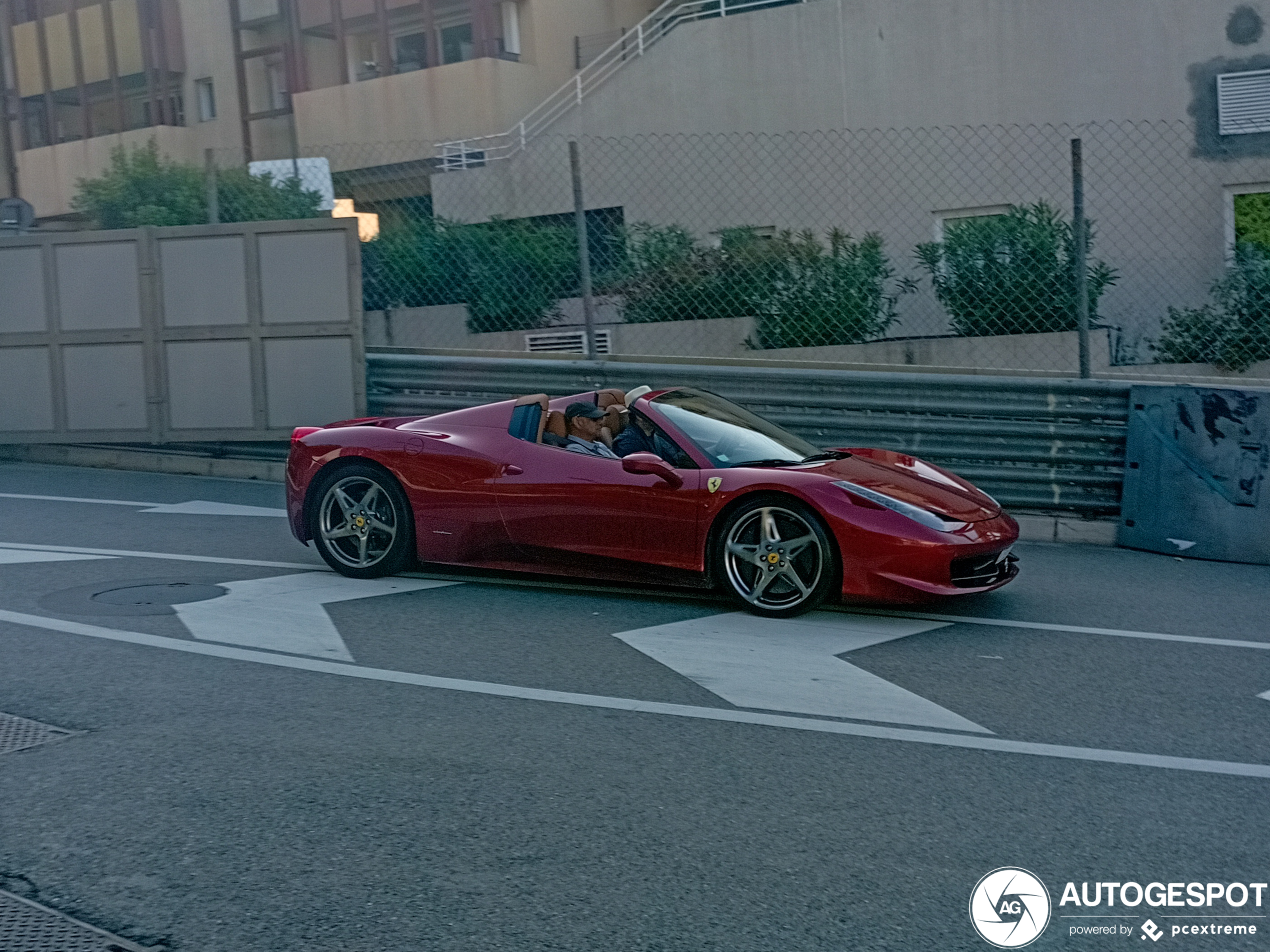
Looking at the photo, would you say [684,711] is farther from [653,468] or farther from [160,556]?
[160,556]

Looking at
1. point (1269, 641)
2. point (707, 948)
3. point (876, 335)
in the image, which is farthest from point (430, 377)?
point (707, 948)

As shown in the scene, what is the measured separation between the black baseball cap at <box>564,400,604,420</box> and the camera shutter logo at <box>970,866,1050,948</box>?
440cm

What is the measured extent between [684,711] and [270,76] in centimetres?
2638

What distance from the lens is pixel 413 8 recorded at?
26188mm

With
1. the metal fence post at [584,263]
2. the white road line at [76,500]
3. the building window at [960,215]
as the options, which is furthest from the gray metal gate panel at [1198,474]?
the white road line at [76,500]

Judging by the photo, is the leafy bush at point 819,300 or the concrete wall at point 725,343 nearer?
the concrete wall at point 725,343

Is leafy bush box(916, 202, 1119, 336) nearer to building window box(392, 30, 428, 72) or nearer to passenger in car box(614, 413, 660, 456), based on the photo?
passenger in car box(614, 413, 660, 456)

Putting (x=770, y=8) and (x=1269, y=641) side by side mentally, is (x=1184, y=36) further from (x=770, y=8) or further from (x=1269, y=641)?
(x=1269, y=641)

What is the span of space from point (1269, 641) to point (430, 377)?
7.07 meters

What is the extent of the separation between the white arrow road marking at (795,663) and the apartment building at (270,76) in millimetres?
12868

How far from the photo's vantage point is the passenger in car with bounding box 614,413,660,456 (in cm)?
754

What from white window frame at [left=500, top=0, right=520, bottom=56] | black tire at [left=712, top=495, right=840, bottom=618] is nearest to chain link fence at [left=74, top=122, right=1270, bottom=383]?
black tire at [left=712, top=495, right=840, bottom=618]

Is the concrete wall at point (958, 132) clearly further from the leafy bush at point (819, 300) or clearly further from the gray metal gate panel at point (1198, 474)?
the gray metal gate panel at point (1198, 474)

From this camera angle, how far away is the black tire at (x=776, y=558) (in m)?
6.90
